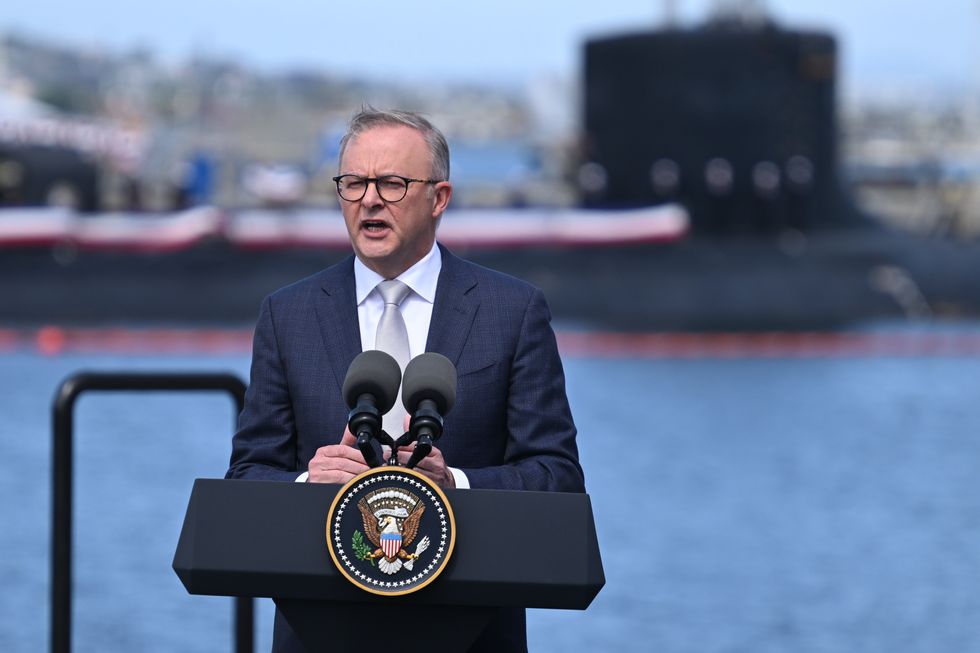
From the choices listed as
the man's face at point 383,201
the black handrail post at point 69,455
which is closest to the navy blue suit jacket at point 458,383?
the man's face at point 383,201

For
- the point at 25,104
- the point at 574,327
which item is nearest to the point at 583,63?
the point at 574,327

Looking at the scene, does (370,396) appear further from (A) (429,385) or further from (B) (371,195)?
(B) (371,195)

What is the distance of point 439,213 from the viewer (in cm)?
305

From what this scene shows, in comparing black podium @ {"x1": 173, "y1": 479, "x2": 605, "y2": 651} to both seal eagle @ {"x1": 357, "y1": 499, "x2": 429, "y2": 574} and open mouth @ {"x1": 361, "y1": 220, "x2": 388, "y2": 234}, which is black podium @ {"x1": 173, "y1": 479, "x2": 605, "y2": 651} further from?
open mouth @ {"x1": 361, "y1": 220, "x2": 388, "y2": 234}

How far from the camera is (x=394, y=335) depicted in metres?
2.98

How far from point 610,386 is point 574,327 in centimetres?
355

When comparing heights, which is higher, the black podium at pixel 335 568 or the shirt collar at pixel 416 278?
the shirt collar at pixel 416 278

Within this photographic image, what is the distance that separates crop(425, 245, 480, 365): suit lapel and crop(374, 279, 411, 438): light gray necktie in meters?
0.05

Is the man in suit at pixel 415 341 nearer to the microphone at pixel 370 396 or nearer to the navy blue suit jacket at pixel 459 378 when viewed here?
the navy blue suit jacket at pixel 459 378

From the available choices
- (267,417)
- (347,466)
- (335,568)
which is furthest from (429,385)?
(267,417)

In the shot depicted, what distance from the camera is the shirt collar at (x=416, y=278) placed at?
3049mm

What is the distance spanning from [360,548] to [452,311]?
1.93 feet

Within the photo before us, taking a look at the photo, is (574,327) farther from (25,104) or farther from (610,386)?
(25,104)

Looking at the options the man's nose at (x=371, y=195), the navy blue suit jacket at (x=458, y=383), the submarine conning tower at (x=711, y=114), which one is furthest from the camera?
the submarine conning tower at (x=711, y=114)
